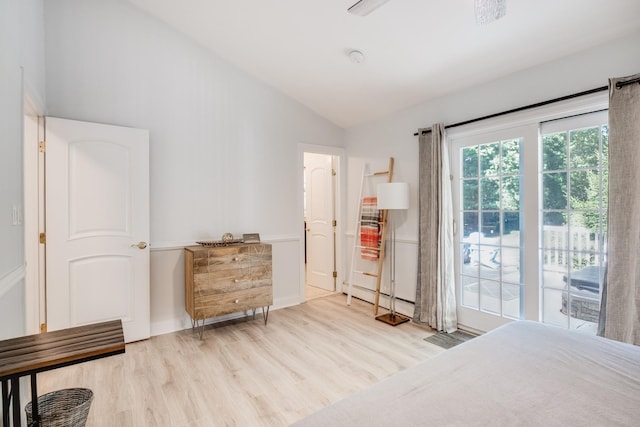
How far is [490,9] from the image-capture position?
5.53ft

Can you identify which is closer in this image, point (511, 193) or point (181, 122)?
point (511, 193)

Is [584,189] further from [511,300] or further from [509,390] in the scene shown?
[509,390]

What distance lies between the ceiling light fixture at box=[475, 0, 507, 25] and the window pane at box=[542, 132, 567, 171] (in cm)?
133

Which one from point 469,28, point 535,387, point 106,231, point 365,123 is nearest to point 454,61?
point 469,28

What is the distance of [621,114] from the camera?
2.11m

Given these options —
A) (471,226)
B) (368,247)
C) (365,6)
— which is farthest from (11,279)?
(471,226)

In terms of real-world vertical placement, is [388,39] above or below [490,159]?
above

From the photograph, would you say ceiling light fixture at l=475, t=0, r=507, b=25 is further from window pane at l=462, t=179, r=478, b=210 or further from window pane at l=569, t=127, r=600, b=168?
window pane at l=462, t=179, r=478, b=210

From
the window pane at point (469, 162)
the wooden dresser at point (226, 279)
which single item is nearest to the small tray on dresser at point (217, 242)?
the wooden dresser at point (226, 279)

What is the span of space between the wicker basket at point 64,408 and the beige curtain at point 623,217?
3.21 metres

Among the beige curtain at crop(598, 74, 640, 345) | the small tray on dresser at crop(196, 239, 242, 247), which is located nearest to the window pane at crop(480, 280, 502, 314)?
the beige curtain at crop(598, 74, 640, 345)

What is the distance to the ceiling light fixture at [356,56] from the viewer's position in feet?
9.72

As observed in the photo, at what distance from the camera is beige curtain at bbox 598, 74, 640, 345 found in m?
2.04

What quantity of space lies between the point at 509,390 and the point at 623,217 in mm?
1794
